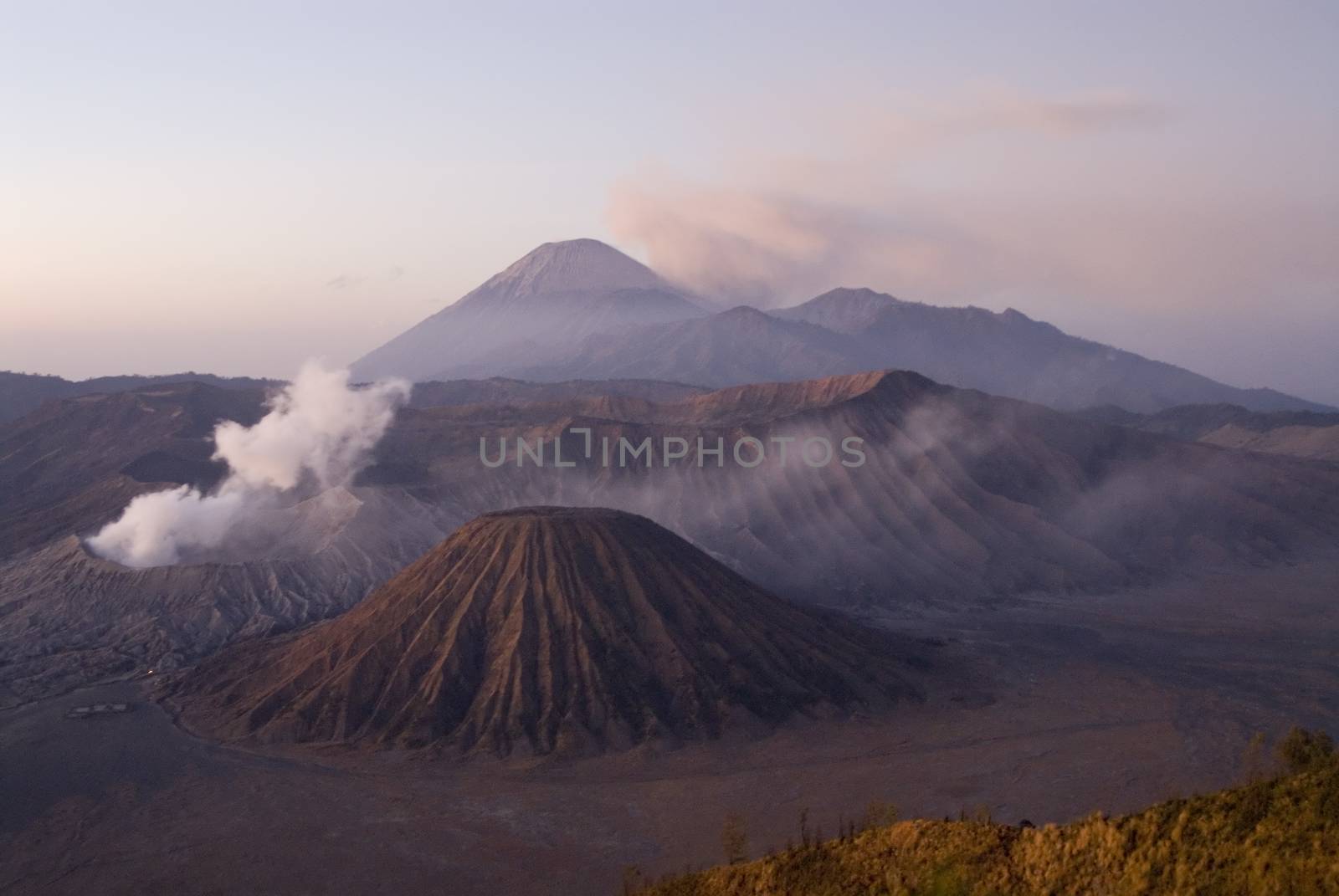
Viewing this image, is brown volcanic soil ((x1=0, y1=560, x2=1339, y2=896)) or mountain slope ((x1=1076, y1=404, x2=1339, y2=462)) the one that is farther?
mountain slope ((x1=1076, y1=404, x2=1339, y2=462))

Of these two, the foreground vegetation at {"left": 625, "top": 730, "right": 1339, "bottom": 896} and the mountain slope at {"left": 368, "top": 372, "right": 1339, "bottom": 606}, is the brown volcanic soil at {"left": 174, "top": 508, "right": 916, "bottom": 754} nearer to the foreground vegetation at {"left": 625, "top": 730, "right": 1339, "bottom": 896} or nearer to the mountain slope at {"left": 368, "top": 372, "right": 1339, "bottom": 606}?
the mountain slope at {"left": 368, "top": 372, "right": 1339, "bottom": 606}

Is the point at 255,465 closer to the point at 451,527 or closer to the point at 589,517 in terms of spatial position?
the point at 451,527

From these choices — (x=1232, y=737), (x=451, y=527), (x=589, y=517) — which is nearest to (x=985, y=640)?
(x=1232, y=737)

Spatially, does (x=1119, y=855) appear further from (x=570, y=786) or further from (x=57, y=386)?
(x=57, y=386)

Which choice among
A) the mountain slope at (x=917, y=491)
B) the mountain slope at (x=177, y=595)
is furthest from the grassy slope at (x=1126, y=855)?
the mountain slope at (x=917, y=491)

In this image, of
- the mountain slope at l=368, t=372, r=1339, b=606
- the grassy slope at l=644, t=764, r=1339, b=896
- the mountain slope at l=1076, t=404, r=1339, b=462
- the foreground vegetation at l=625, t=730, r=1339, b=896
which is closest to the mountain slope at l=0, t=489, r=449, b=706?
the mountain slope at l=368, t=372, r=1339, b=606

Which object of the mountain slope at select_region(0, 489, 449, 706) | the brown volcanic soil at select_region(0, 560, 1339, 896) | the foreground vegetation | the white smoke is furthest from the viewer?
the white smoke
